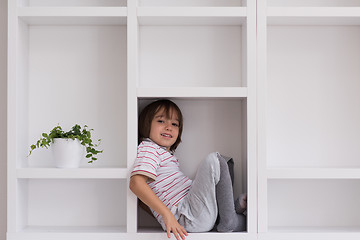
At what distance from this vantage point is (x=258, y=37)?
5.90 feet

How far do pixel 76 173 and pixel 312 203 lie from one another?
102 cm

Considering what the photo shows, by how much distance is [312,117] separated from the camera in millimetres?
2004

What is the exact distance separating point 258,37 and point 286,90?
33 cm

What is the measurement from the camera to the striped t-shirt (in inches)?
70.0

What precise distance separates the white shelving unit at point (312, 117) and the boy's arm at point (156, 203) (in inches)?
18.5

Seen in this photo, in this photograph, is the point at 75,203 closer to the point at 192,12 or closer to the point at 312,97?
the point at 192,12

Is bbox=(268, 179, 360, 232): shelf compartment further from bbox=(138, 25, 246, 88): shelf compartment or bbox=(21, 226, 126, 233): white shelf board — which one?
bbox=(21, 226, 126, 233): white shelf board

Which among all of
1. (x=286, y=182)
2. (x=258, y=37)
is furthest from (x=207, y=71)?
(x=286, y=182)

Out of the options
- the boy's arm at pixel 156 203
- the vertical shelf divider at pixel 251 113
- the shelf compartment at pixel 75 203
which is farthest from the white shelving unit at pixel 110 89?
the boy's arm at pixel 156 203

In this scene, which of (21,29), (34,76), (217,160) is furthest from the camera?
(34,76)

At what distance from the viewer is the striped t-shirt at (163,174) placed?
1778 mm

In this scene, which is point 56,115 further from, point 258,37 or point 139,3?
Answer: point 258,37

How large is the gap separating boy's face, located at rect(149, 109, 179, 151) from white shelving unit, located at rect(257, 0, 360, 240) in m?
0.42

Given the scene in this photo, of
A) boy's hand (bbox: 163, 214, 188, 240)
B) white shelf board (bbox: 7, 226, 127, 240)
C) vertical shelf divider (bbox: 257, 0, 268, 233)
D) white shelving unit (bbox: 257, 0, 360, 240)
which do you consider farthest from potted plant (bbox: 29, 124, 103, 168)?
white shelving unit (bbox: 257, 0, 360, 240)
